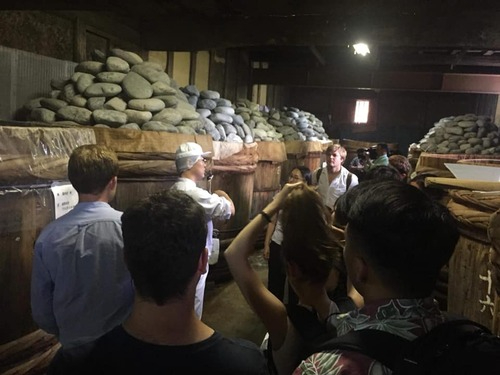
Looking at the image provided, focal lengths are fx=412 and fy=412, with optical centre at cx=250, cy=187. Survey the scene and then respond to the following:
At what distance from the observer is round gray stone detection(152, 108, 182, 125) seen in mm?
4176

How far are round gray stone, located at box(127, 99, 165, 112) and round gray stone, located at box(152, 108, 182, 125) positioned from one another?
0.07 meters

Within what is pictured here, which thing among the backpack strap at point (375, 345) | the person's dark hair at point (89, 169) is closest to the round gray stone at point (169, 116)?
the person's dark hair at point (89, 169)

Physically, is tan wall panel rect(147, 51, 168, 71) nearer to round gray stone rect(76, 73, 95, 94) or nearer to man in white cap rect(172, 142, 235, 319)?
round gray stone rect(76, 73, 95, 94)

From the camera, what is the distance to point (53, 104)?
13.0 ft

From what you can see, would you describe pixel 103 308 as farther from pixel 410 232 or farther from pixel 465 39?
pixel 465 39

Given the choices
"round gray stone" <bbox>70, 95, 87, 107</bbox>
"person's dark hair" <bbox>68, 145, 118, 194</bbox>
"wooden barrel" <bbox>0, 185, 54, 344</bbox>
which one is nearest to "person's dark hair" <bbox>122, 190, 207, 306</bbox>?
"person's dark hair" <bbox>68, 145, 118, 194</bbox>

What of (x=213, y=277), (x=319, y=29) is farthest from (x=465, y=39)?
(x=213, y=277)

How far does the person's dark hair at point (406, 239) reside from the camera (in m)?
0.97

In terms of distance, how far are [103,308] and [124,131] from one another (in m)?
1.87

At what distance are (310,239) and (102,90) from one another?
3.27 m

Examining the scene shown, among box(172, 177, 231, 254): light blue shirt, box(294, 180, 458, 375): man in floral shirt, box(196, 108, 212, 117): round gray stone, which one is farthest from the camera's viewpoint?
box(196, 108, 212, 117): round gray stone

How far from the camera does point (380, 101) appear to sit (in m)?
15.4

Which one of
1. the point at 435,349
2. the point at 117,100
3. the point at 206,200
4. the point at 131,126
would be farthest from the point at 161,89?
the point at 435,349

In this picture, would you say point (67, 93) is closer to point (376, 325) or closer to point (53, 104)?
point (53, 104)
